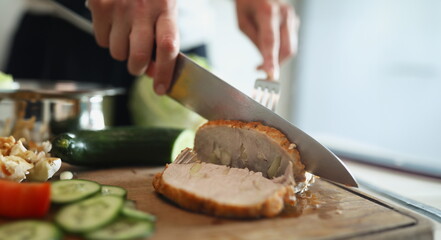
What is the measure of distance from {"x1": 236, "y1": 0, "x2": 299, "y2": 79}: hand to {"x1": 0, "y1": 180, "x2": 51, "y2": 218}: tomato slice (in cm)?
157

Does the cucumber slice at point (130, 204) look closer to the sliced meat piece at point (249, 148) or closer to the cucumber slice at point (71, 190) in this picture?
the cucumber slice at point (71, 190)

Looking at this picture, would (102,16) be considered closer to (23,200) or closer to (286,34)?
(23,200)

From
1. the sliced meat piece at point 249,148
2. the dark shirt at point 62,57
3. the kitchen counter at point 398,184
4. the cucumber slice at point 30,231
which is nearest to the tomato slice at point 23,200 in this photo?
the cucumber slice at point 30,231

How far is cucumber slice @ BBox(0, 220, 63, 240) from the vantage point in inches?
46.9

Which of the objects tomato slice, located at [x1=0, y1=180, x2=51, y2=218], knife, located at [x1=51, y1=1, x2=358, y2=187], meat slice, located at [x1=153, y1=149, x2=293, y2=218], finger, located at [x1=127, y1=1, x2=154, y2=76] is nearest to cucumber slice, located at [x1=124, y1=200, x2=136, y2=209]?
meat slice, located at [x1=153, y1=149, x2=293, y2=218]

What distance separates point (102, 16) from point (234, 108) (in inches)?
31.6

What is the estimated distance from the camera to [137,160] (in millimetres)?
2254

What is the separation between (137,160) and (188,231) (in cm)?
97

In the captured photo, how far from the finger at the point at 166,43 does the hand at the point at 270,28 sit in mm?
739

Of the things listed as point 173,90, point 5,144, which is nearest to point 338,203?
point 173,90

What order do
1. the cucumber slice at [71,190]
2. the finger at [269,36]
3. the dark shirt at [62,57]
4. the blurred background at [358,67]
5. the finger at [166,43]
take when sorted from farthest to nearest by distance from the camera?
the blurred background at [358,67], the dark shirt at [62,57], the finger at [269,36], the finger at [166,43], the cucumber slice at [71,190]

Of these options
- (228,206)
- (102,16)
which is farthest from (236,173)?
(102,16)

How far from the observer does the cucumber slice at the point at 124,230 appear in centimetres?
123

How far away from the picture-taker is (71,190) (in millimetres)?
1530
